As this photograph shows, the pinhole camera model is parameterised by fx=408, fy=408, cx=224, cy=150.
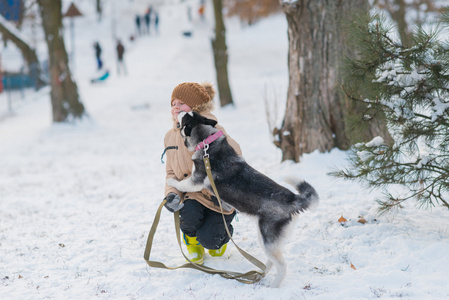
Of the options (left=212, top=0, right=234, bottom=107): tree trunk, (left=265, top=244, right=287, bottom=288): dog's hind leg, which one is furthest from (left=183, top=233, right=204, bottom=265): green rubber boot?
(left=212, top=0, right=234, bottom=107): tree trunk

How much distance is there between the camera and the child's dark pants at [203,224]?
323cm

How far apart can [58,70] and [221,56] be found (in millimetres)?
4646

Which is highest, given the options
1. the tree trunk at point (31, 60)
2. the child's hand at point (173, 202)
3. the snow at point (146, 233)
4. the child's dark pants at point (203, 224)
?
the tree trunk at point (31, 60)

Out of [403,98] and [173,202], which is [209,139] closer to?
[173,202]

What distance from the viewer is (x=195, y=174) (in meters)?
3.01

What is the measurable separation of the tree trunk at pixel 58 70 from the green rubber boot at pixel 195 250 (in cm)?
903

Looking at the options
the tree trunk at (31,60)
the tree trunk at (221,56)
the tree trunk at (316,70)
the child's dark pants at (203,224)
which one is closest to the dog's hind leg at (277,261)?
the child's dark pants at (203,224)

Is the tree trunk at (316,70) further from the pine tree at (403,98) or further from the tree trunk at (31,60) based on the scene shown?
the tree trunk at (31,60)

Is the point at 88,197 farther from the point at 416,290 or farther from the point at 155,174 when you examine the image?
the point at 416,290

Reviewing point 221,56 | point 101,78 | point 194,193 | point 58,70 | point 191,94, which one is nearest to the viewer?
point 191,94

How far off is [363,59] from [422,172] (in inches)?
41.3

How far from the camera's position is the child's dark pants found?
10.6 feet

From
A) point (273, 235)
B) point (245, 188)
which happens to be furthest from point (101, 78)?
point (273, 235)

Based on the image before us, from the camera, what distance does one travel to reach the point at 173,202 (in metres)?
3.05
